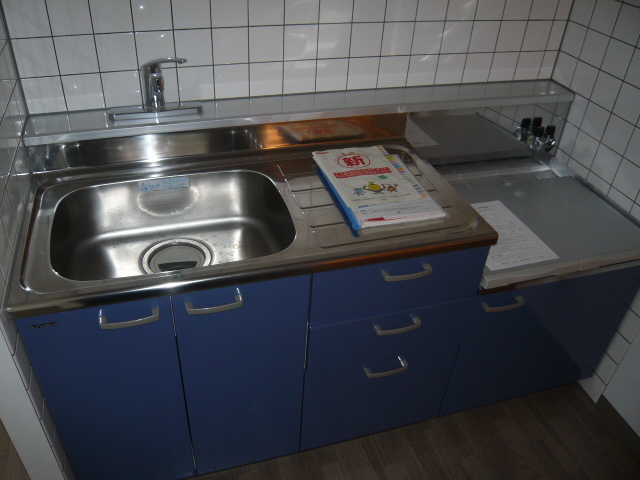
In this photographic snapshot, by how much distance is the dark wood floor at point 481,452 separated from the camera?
1817 millimetres

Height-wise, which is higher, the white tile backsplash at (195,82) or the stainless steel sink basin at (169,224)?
the white tile backsplash at (195,82)

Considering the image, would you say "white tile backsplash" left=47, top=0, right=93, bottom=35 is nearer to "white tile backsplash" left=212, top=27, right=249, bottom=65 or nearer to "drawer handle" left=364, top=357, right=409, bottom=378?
"white tile backsplash" left=212, top=27, right=249, bottom=65

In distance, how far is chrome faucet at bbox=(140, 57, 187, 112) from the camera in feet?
4.99

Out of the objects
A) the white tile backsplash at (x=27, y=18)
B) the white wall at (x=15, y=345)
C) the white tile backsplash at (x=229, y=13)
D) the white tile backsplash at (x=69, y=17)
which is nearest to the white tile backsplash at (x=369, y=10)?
the white tile backsplash at (x=229, y=13)

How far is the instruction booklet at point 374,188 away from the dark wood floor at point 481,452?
33.8 inches

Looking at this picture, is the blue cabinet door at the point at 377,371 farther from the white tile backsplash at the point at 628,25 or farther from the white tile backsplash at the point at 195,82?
the white tile backsplash at the point at 628,25

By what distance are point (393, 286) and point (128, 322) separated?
670 mm

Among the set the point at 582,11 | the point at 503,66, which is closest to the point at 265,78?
the point at 503,66

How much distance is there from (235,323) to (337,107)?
0.74m

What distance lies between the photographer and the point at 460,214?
1.55 m

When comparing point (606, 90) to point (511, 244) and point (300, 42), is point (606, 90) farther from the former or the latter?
point (300, 42)

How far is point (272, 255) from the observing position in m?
1.34

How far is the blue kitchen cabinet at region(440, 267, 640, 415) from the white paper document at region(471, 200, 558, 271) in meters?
0.09

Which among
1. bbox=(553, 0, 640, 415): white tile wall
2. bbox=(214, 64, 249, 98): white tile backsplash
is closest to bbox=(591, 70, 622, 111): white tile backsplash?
bbox=(553, 0, 640, 415): white tile wall
